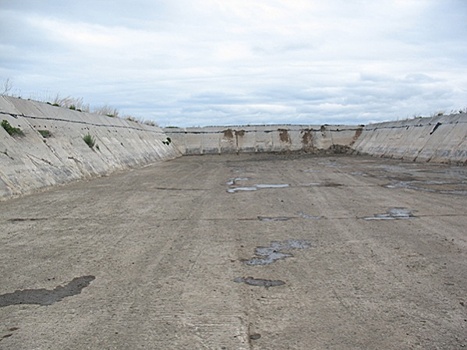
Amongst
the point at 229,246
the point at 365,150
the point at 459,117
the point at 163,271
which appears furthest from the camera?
the point at 365,150

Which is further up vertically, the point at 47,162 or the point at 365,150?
the point at 47,162

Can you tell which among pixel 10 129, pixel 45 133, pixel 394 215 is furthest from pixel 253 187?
pixel 45 133

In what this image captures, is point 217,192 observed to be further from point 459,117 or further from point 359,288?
point 459,117

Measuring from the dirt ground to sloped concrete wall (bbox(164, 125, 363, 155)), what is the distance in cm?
2215

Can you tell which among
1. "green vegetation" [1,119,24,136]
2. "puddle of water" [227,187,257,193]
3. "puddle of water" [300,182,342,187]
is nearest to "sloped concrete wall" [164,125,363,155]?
"green vegetation" [1,119,24,136]

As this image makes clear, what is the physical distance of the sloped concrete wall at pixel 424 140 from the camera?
17.2 m

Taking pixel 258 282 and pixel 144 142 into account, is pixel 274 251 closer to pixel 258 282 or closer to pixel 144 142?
pixel 258 282

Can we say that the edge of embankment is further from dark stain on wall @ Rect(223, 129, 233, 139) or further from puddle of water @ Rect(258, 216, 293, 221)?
puddle of water @ Rect(258, 216, 293, 221)

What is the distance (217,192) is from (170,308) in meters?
6.15

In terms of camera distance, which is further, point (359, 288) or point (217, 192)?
point (217, 192)

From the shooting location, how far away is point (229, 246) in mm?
4992

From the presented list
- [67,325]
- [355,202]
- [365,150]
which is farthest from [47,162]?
[365,150]

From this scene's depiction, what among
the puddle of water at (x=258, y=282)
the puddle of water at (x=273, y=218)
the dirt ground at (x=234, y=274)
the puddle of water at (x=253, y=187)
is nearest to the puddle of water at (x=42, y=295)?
the dirt ground at (x=234, y=274)

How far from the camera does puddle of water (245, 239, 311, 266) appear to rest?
4.45 m
